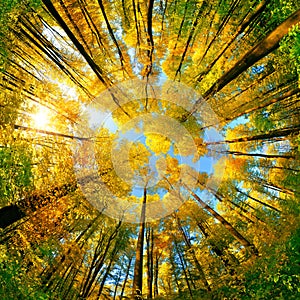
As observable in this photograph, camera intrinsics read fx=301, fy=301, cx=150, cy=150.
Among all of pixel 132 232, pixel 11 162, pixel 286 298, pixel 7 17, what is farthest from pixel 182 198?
pixel 7 17

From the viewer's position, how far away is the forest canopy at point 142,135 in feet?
12.8

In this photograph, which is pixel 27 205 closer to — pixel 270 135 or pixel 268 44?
pixel 268 44

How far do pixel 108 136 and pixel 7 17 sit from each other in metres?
4.01

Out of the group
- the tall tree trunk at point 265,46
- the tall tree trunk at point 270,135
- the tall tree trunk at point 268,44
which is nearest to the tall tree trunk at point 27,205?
the tall tree trunk at point 265,46

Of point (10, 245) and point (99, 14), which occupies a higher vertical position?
point (99, 14)

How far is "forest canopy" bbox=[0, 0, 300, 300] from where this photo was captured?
12.8 feet

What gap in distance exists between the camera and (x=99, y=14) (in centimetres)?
482

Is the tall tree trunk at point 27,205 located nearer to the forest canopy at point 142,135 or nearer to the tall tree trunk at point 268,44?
the forest canopy at point 142,135

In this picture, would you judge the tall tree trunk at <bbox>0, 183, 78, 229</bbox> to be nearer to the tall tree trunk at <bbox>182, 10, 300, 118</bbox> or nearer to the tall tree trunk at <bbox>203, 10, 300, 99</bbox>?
the tall tree trunk at <bbox>182, 10, 300, 118</bbox>

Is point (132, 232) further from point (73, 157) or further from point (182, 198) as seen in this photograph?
point (73, 157)

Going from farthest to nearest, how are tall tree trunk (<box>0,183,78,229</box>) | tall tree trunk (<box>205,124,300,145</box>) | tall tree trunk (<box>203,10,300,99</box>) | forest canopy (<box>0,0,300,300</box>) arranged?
tall tree trunk (<box>205,124,300,145</box>)
tall tree trunk (<box>0,183,78,229</box>)
forest canopy (<box>0,0,300,300</box>)
tall tree trunk (<box>203,10,300,99</box>)

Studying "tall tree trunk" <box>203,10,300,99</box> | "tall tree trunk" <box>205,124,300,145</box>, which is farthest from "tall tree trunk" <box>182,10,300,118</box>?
"tall tree trunk" <box>205,124,300,145</box>

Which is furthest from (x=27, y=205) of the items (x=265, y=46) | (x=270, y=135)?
(x=270, y=135)

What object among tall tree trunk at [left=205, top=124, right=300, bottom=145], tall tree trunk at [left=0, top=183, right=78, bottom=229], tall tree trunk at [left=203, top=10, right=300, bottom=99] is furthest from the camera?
tall tree trunk at [left=205, top=124, right=300, bottom=145]
